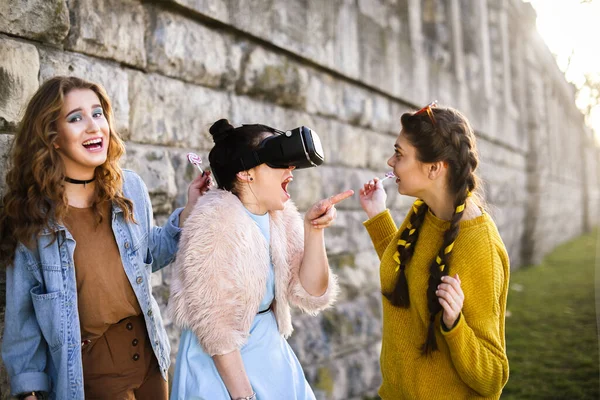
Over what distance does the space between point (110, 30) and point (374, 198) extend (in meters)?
1.42

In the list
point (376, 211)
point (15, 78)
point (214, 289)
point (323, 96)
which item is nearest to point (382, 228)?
point (376, 211)

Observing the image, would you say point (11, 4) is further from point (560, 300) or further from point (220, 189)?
point (560, 300)

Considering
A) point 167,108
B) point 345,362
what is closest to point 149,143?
point 167,108

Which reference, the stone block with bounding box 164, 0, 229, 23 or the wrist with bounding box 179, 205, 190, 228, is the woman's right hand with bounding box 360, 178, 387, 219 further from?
the stone block with bounding box 164, 0, 229, 23

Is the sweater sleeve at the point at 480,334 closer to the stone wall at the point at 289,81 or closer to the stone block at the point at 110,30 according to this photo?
the stone wall at the point at 289,81

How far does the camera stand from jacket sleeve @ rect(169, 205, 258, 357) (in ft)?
6.64

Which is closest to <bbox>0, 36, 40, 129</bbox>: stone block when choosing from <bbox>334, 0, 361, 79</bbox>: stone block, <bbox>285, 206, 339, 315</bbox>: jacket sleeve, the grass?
<bbox>285, 206, 339, 315</bbox>: jacket sleeve

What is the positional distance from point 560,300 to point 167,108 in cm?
754

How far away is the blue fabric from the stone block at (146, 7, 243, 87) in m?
1.26

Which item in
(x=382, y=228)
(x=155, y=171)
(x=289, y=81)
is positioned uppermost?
(x=289, y=81)

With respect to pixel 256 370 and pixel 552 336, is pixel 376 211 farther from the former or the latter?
pixel 552 336

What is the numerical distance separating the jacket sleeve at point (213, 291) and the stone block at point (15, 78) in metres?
0.87

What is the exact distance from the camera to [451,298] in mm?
2189

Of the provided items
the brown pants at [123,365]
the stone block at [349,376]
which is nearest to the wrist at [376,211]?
the brown pants at [123,365]
